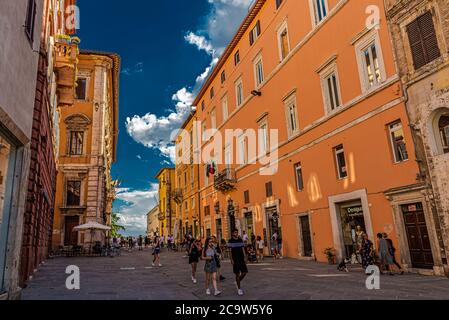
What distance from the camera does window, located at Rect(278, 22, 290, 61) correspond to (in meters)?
20.1

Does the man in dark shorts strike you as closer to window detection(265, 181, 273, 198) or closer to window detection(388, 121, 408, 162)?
window detection(388, 121, 408, 162)

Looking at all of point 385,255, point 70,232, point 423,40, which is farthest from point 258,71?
point 70,232

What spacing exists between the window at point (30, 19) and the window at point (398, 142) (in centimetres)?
1171

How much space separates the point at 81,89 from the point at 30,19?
23.7 metres

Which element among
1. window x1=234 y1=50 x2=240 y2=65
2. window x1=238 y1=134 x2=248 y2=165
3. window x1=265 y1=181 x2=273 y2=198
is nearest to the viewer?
window x1=265 y1=181 x2=273 y2=198

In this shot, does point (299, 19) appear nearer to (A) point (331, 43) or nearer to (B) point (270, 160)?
(A) point (331, 43)

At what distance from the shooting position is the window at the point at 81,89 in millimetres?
30109

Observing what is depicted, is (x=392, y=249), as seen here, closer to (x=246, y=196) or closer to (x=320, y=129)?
(x=320, y=129)

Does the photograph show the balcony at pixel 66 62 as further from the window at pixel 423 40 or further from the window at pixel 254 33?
the window at pixel 423 40

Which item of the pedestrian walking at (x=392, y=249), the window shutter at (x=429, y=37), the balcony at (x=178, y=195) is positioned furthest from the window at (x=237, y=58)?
the balcony at (x=178, y=195)

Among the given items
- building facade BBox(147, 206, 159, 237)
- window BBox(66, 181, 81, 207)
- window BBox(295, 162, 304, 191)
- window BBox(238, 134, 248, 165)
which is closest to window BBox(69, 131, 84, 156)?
window BBox(66, 181, 81, 207)

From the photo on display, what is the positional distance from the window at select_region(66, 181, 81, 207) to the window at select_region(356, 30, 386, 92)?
925 inches

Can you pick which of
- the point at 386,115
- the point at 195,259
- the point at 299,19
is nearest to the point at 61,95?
the point at 195,259
